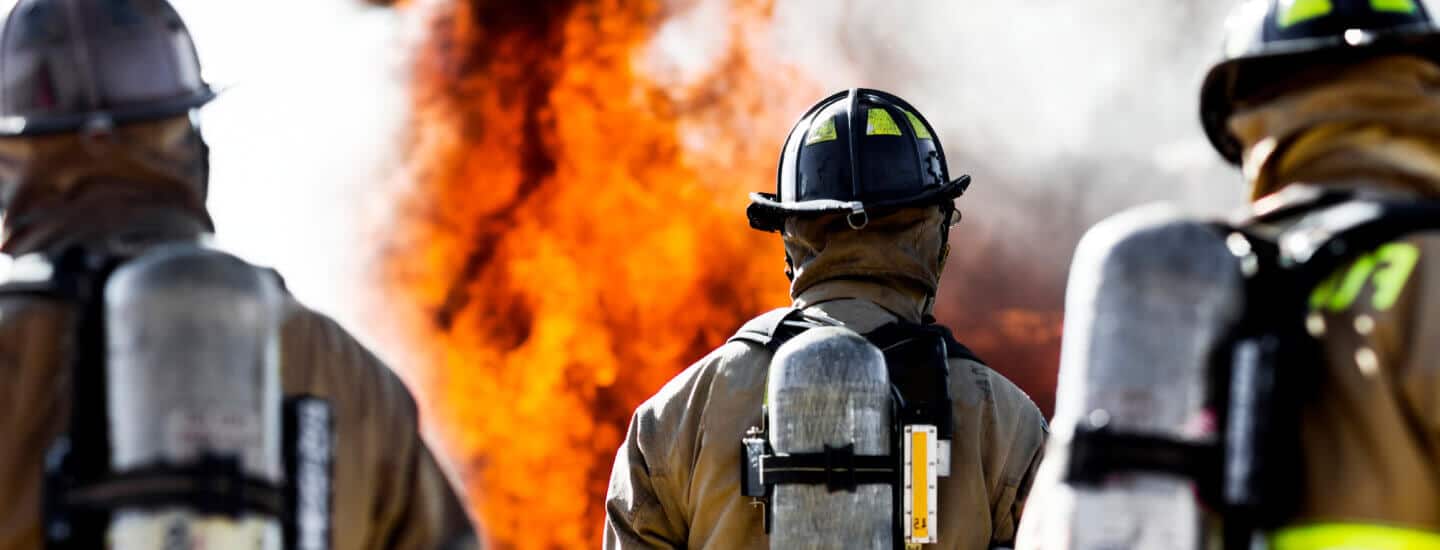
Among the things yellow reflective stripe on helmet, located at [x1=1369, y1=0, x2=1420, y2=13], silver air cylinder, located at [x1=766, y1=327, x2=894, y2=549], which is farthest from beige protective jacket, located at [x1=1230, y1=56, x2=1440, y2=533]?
silver air cylinder, located at [x1=766, y1=327, x2=894, y2=549]

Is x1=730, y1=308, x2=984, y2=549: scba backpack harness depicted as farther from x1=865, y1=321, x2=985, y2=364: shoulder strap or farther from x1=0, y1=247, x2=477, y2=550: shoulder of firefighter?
x1=0, y1=247, x2=477, y2=550: shoulder of firefighter

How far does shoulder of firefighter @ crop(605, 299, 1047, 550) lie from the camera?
6.25m

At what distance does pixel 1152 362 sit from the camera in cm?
378

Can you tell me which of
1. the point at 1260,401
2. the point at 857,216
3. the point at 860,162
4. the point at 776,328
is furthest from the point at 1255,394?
the point at 860,162

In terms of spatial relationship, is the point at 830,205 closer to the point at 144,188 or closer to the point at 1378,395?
the point at 144,188

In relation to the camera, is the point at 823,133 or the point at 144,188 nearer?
the point at 144,188

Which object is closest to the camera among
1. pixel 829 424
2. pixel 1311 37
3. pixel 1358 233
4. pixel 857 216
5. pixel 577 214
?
pixel 1358 233

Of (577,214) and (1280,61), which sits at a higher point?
(1280,61)

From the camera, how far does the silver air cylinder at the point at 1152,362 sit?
3.78 meters

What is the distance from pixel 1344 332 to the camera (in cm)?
382

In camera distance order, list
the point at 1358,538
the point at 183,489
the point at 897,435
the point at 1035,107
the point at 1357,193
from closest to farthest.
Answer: the point at 1358,538 → the point at 183,489 → the point at 1357,193 → the point at 897,435 → the point at 1035,107

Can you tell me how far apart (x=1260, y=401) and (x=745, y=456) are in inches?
103

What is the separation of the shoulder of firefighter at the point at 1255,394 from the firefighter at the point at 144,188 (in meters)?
1.62

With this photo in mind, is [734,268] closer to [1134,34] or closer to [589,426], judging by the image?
[589,426]
